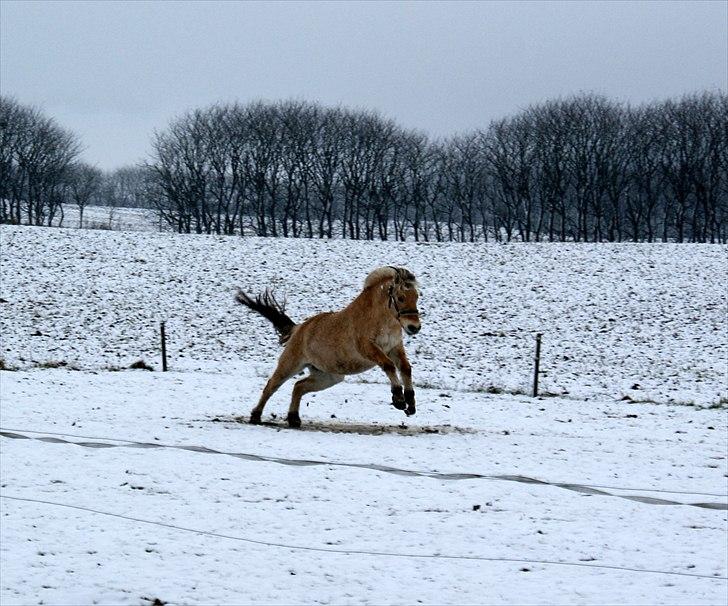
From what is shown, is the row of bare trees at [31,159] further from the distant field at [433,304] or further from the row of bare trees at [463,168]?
the distant field at [433,304]

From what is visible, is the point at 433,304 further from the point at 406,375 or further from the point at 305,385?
the point at 406,375

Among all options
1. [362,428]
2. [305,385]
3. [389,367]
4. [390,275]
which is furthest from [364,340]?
[362,428]

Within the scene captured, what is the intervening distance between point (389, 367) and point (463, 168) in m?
62.6

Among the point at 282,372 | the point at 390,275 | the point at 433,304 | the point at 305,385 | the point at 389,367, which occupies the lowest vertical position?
the point at 305,385

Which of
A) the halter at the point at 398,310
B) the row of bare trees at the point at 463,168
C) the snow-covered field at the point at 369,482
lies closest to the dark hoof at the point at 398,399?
the snow-covered field at the point at 369,482

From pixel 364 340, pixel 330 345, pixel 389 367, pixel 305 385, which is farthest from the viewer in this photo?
pixel 305 385

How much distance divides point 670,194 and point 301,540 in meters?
64.9

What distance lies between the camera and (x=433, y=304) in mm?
32531

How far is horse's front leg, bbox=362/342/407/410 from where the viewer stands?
31.6ft

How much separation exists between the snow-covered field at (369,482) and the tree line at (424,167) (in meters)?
38.9

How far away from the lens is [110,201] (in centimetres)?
13888

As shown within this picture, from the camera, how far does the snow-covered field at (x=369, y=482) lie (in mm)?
5508

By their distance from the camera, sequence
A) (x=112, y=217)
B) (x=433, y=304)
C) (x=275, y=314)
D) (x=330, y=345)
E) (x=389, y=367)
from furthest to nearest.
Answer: (x=112, y=217)
(x=433, y=304)
(x=275, y=314)
(x=330, y=345)
(x=389, y=367)

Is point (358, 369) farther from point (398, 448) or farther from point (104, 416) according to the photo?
point (104, 416)
